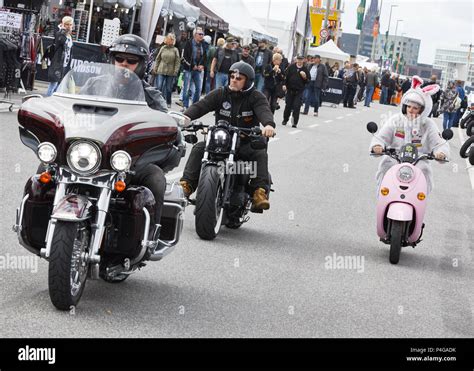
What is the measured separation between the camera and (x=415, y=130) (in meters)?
10.4

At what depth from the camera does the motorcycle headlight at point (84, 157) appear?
19.3 feet

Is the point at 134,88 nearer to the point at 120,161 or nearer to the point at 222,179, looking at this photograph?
the point at 120,161

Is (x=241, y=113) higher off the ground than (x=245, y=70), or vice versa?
(x=245, y=70)

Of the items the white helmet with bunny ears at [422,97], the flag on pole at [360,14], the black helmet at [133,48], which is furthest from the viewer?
the flag on pole at [360,14]

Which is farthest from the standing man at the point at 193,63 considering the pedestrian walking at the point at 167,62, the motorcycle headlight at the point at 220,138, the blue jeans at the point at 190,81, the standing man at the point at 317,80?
the motorcycle headlight at the point at 220,138

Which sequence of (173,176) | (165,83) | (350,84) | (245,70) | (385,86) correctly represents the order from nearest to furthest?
(245,70) < (173,176) < (165,83) < (350,84) < (385,86)

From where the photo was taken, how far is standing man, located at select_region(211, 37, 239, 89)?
25.7 m

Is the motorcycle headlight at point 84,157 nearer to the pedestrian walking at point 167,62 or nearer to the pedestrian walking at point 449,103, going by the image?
the pedestrian walking at point 167,62

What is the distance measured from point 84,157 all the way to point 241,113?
4.19m

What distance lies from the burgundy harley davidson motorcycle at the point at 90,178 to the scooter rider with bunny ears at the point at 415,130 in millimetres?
4298

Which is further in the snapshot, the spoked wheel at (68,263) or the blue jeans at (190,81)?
the blue jeans at (190,81)

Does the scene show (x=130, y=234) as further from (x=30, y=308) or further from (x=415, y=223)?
(x=415, y=223)

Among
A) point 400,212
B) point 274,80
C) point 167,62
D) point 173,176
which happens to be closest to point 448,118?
point 274,80

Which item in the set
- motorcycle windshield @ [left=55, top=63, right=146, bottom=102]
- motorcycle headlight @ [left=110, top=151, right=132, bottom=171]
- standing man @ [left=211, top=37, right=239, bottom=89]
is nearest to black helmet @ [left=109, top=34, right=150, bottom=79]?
motorcycle windshield @ [left=55, top=63, right=146, bottom=102]
